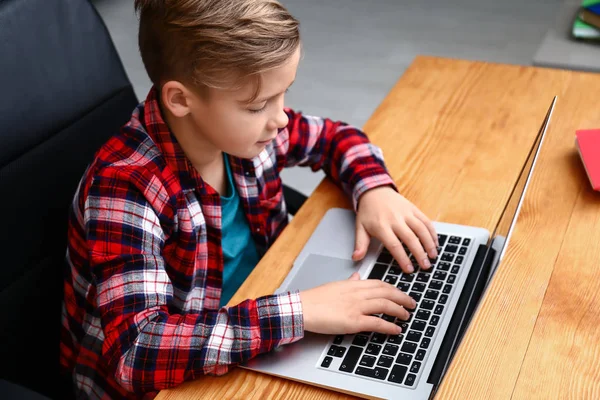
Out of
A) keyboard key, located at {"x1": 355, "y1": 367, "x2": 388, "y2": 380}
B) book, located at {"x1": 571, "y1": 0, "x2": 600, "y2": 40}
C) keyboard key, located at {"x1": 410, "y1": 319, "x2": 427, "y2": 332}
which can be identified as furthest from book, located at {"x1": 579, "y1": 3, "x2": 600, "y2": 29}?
keyboard key, located at {"x1": 355, "y1": 367, "x2": 388, "y2": 380}

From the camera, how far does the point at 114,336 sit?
2.90ft

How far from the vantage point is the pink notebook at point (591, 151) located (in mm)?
1062

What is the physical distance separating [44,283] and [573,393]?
72 cm

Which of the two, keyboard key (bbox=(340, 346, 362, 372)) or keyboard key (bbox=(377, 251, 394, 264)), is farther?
keyboard key (bbox=(377, 251, 394, 264))

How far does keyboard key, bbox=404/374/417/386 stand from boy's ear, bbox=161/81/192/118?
46 centimetres

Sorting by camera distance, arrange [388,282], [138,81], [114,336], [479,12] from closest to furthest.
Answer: [114,336] → [388,282] → [138,81] → [479,12]

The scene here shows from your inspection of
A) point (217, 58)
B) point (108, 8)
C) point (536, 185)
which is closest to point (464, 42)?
point (108, 8)

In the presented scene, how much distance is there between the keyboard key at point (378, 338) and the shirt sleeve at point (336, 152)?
0.94 ft

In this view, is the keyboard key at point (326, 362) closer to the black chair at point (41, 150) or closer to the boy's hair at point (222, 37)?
the boy's hair at point (222, 37)

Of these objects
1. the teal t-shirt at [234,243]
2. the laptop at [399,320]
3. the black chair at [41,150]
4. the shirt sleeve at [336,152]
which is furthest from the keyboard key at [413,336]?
the black chair at [41,150]

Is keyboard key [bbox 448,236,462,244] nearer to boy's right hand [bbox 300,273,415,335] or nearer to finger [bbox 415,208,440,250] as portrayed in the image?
finger [bbox 415,208,440,250]

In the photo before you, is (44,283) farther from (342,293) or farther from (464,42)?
(464,42)

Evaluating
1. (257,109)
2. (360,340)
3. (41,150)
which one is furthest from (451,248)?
(41,150)

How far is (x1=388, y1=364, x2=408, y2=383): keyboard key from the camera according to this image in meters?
0.82
